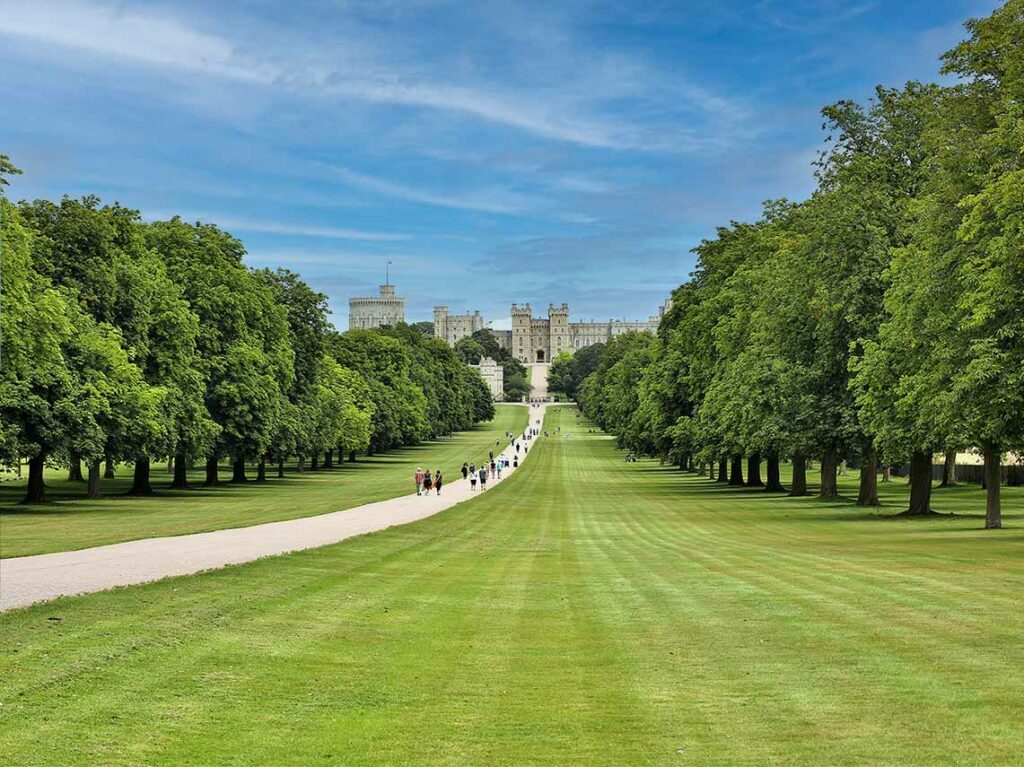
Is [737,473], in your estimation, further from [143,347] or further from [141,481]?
[143,347]

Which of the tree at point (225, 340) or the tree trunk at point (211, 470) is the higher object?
the tree at point (225, 340)

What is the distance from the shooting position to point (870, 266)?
42.3 m

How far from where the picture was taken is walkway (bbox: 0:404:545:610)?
18.0m

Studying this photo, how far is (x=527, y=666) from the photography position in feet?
39.5

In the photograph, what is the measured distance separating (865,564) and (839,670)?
39.4 ft

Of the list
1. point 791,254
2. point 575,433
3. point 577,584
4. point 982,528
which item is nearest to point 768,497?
point 791,254

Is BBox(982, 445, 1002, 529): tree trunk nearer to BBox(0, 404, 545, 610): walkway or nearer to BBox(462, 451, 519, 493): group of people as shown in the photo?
BBox(0, 404, 545, 610): walkway

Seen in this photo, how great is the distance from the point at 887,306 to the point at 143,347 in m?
32.1

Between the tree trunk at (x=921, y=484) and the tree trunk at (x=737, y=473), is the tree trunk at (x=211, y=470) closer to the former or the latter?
the tree trunk at (x=737, y=473)

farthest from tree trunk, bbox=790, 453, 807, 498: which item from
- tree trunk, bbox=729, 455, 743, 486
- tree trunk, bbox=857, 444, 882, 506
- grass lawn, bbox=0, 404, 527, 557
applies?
grass lawn, bbox=0, 404, 527, 557

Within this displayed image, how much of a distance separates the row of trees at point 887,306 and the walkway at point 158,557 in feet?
50.0

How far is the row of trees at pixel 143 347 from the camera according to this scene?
41219 millimetres

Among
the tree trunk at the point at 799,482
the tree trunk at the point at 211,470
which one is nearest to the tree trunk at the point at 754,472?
the tree trunk at the point at 799,482

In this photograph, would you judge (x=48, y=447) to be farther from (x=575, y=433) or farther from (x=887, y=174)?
(x=575, y=433)
